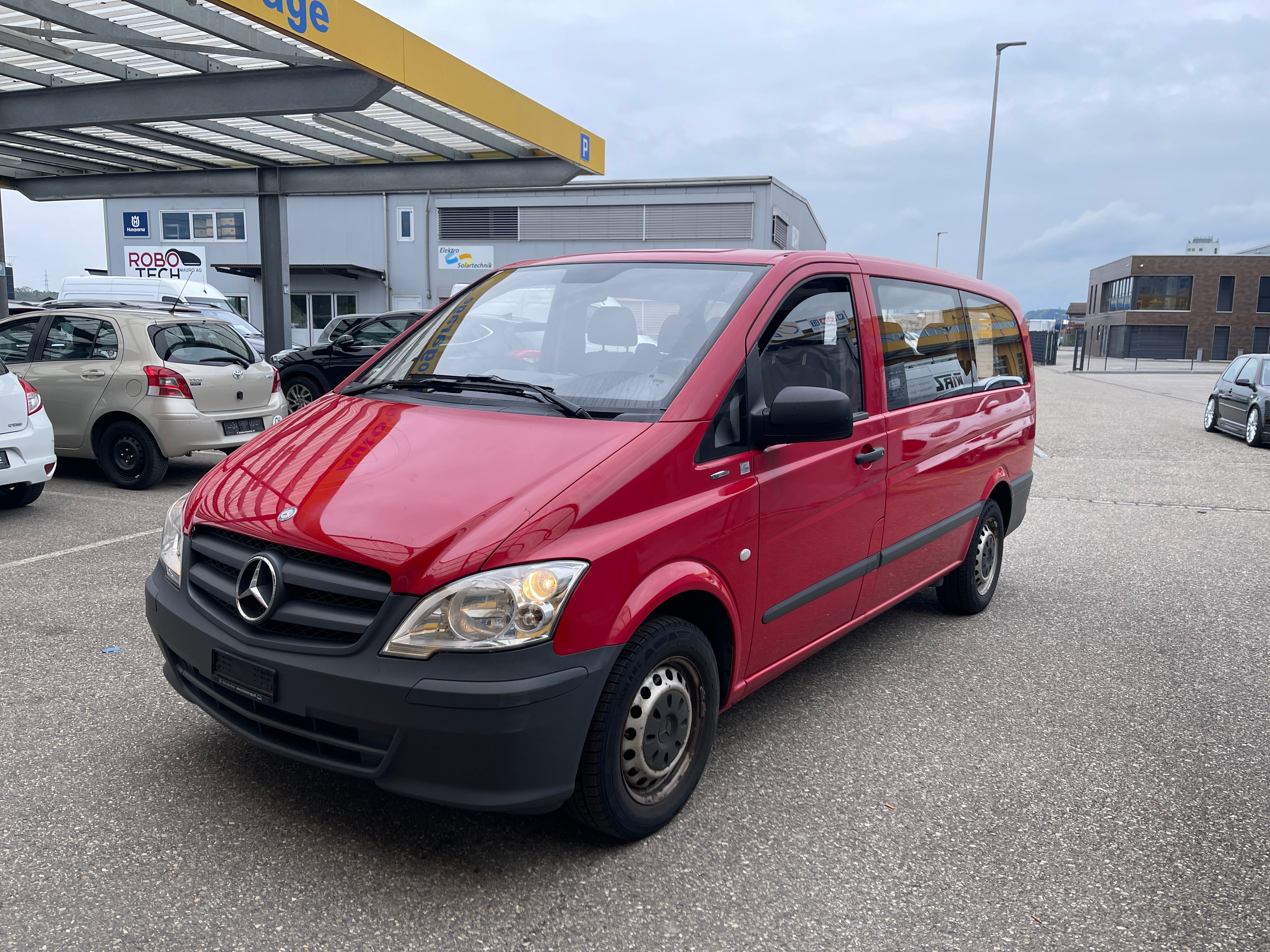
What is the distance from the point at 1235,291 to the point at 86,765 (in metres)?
83.4

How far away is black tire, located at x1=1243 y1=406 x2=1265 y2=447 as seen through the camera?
13.9 metres

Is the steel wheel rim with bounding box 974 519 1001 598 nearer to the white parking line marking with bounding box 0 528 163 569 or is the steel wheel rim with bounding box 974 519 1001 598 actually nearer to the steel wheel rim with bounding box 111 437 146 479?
the white parking line marking with bounding box 0 528 163 569

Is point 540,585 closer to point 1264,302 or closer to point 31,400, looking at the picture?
point 31,400

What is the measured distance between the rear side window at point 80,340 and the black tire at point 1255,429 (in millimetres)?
14792

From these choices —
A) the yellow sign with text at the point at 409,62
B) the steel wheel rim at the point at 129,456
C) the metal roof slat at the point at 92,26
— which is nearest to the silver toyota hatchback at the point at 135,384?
the steel wheel rim at the point at 129,456

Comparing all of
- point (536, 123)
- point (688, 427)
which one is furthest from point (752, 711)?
point (536, 123)

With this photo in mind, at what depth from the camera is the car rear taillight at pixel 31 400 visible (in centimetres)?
695

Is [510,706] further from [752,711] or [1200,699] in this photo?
[1200,699]

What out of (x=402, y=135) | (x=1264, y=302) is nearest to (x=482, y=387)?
(x=402, y=135)

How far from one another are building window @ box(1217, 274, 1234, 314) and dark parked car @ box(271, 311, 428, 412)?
2942 inches

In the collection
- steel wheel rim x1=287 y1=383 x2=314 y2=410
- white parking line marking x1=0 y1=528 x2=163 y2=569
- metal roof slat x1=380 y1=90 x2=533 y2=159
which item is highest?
metal roof slat x1=380 y1=90 x2=533 y2=159

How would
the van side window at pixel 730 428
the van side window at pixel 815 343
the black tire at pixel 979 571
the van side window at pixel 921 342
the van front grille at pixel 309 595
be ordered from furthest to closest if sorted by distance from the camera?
1. the black tire at pixel 979 571
2. the van side window at pixel 921 342
3. the van side window at pixel 815 343
4. the van side window at pixel 730 428
5. the van front grille at pixel 309 595

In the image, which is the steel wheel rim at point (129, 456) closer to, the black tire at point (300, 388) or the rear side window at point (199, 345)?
the rear side window at point (199, 345)

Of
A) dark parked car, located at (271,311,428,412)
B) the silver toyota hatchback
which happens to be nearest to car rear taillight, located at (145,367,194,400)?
the silver toyota hatchback
